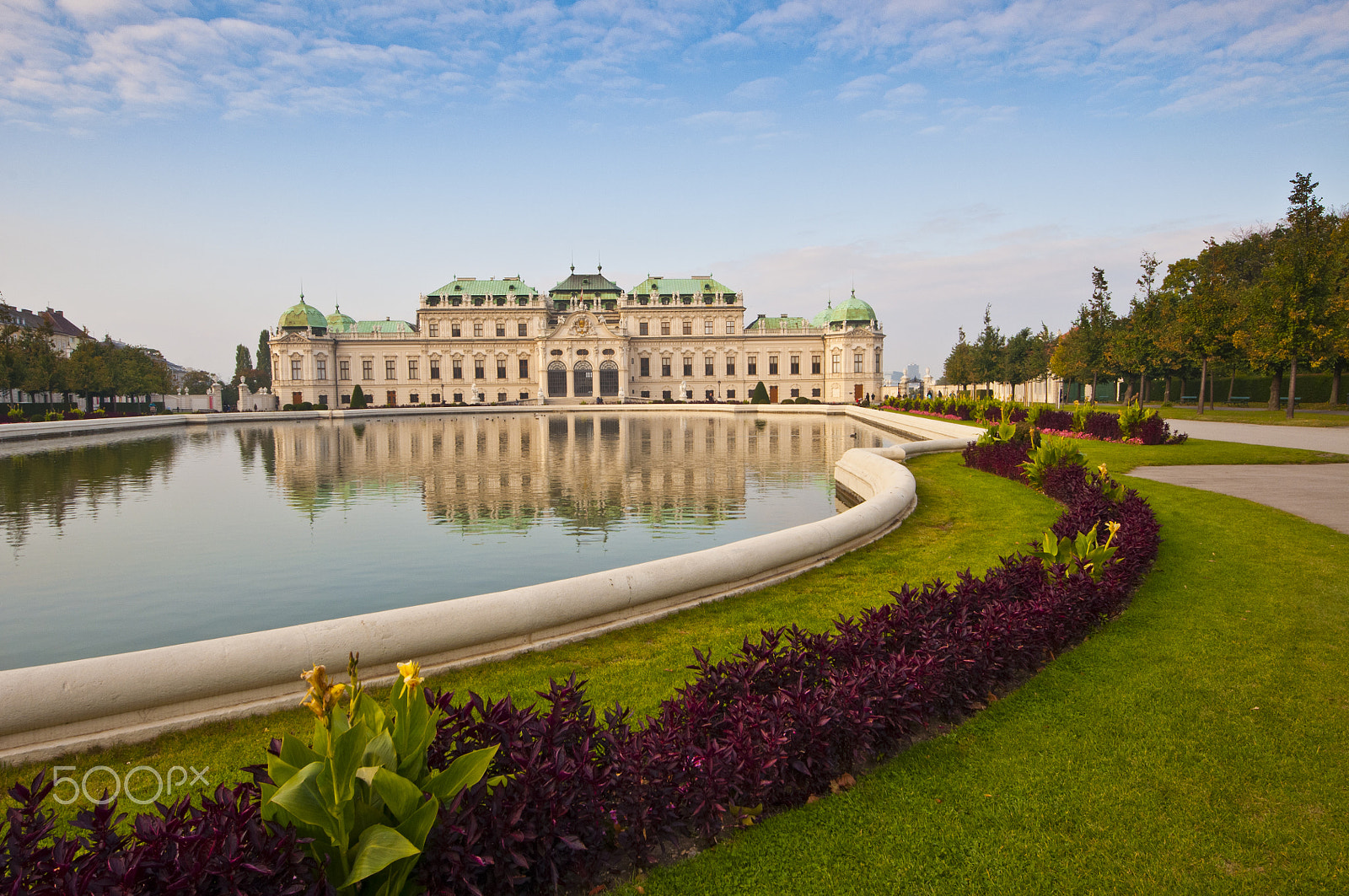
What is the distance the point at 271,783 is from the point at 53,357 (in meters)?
71.1

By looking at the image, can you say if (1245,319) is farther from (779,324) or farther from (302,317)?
(302,317)

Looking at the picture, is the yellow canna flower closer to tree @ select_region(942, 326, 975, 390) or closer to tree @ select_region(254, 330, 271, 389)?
tree @ select_region(942, 326, 975, 390)

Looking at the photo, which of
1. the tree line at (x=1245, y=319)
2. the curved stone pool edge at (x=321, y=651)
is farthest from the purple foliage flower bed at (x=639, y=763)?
the tree line at (x=1245, y=319)

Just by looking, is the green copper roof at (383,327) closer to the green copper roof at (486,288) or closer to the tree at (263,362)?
the green copper roof at (486,288)

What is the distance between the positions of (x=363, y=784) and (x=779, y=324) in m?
91.1

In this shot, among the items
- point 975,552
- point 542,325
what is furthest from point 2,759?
point 542,325

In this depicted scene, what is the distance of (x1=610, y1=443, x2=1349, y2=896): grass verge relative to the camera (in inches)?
140

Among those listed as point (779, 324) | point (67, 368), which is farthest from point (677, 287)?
point (67, 368)

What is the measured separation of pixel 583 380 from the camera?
275 ft

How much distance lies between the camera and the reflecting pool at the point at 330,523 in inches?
345

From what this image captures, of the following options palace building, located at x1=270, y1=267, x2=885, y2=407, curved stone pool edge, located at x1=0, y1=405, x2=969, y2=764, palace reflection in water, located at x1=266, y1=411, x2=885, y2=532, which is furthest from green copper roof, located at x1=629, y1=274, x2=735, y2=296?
curved stone pool edge, located at x1=0, y1=405, x2=969, y2=764

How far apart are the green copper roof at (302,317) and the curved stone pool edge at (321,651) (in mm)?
89875

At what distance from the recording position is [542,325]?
86.6m

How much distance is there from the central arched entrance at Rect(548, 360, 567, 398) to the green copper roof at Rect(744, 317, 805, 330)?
24.1 meters
